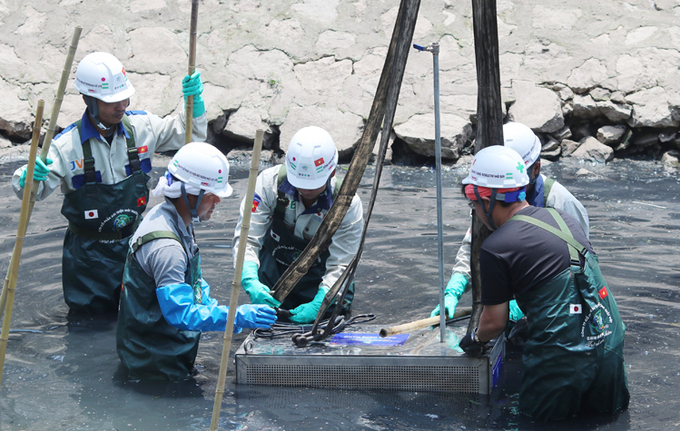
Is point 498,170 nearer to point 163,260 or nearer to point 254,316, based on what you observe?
point 254,316

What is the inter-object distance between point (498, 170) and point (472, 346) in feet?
2.97

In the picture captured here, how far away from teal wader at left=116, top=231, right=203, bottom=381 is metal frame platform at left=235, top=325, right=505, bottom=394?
0.33 m

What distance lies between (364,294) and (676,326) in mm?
2193

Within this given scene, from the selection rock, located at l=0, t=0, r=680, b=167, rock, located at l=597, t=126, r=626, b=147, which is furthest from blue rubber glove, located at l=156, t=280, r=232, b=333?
rock, located at l=597, t=126, r=626, b=147

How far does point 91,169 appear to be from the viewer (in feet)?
14.6

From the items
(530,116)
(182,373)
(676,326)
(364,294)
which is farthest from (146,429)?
(530,116)

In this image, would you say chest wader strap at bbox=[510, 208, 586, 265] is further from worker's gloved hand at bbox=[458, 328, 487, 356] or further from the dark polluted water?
the dark polluted water

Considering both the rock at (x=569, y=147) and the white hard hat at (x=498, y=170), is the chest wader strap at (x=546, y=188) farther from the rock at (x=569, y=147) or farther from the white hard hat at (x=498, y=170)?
the rock at (x=569, y=147)

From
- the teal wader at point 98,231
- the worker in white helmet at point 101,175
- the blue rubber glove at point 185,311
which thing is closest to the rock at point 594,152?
the worker in white helmet at point 101,175

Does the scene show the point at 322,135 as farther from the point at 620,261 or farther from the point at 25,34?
the point at 25,34

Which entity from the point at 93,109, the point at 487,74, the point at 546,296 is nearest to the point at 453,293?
the point at 546,296

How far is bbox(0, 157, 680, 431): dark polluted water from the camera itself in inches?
135

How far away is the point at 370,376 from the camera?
3.70 metres

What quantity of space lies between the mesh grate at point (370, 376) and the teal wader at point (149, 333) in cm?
40
